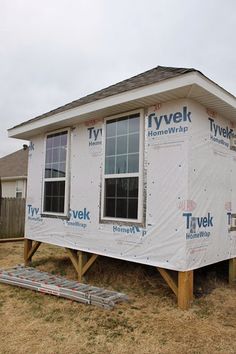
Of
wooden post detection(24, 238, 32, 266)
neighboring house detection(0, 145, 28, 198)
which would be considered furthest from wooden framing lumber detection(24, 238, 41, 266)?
neighboring house detection(0, 145, 28, 198)

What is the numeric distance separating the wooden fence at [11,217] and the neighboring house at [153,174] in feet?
21.2

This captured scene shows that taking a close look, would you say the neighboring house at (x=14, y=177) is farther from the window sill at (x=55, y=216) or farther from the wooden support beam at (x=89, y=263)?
the wooden support beam at (x=89, y=263)

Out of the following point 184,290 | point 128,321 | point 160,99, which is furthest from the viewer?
point 160,99

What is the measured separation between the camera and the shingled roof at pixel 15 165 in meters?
17.1

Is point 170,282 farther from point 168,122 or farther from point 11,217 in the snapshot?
point 11,217

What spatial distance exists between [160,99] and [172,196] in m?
1.52

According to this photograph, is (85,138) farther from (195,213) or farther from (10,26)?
(10,26)

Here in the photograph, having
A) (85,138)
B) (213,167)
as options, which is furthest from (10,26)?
(213,167)

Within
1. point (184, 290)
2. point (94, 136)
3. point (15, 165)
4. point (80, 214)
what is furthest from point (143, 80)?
point (15, 165)

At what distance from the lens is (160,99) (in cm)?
444

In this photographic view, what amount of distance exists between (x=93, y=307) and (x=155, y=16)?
7.27m

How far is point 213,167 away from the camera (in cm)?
477

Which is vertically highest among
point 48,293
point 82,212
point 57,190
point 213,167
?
point 213,167

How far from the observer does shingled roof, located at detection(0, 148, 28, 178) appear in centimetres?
1715
